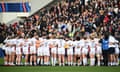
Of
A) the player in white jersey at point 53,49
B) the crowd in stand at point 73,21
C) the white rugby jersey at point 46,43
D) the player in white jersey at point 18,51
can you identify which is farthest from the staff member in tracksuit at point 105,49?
the player in white jersey at point 18,51

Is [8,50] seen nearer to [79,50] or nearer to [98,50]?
[79,50]

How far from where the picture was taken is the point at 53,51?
83.8ft

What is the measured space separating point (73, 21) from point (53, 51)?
6825 millimetres

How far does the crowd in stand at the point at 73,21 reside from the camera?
30.3 meters

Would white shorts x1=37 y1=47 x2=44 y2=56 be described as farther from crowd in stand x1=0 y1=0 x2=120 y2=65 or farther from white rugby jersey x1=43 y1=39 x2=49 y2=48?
crowd in stand x1=0 y1=0 x2=120 y2=65

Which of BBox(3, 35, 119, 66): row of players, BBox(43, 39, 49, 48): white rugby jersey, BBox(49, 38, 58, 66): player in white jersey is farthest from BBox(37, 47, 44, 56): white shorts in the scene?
BBox(49, 38, 58, 66): player in white jersey

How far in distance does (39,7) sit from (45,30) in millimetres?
4787

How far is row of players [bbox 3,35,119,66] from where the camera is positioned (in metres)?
25.3

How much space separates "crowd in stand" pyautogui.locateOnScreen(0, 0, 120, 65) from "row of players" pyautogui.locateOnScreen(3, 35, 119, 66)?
135 inches

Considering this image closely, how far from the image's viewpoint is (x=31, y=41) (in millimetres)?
25891

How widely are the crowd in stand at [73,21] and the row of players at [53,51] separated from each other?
3436 millimetres

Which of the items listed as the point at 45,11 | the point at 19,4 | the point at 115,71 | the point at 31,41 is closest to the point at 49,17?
the point at 45,11

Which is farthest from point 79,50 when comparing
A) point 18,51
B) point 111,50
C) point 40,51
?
point 18,51

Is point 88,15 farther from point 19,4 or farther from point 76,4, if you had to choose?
point 19,4
